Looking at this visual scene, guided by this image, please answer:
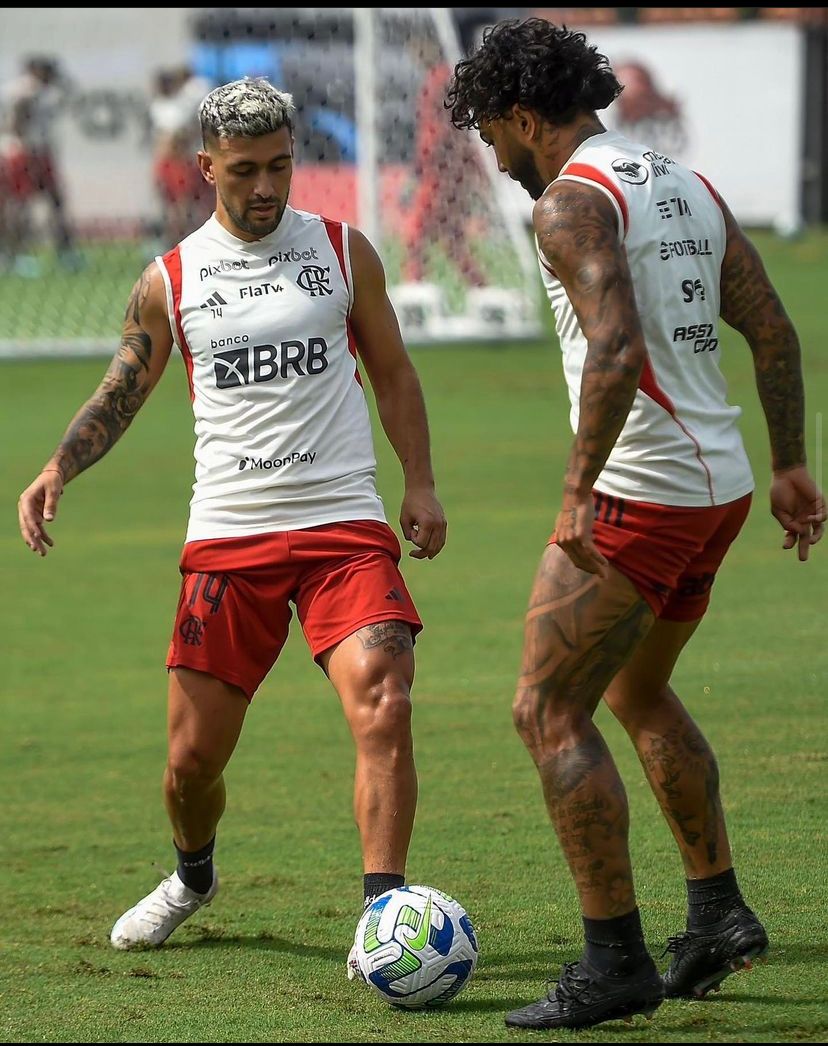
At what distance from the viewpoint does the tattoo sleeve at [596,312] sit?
405 cm

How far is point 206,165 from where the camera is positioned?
5258 millimetres

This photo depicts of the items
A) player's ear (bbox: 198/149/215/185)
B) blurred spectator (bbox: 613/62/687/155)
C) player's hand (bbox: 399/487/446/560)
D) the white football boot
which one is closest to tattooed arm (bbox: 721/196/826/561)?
player's hand (bbox: 399/487/446/560)

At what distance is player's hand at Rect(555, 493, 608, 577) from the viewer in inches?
161

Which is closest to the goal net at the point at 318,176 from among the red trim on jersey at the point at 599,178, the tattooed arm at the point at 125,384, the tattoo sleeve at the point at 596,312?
the tattooed arm at the point at 125,384

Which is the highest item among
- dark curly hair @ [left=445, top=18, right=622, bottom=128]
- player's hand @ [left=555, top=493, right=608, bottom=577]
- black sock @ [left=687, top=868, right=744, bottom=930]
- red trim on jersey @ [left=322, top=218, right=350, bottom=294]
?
dark curly hair @ [left=445, top=18, right=622, bottom=128]

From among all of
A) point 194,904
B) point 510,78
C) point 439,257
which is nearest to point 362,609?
point 194,904

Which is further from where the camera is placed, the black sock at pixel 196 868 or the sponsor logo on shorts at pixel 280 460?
the black sock at pixel 196 868

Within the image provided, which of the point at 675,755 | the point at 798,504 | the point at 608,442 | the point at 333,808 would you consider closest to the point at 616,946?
the point at 675,755

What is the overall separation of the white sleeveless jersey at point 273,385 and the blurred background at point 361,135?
12366mm

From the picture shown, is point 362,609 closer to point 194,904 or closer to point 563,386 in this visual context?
point 194,904

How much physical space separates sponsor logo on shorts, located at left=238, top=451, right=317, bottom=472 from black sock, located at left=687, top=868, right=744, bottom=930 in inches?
62.7

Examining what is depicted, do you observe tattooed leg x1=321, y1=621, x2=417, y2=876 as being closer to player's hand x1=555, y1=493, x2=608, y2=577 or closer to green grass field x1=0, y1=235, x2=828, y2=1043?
green grass field x1=0, y1=235, x2=828, y2=1043

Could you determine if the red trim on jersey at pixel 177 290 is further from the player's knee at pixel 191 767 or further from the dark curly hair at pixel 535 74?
the dark curly hair at pixel 535 74

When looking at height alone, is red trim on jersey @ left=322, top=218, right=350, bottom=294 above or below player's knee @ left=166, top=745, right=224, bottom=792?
above
